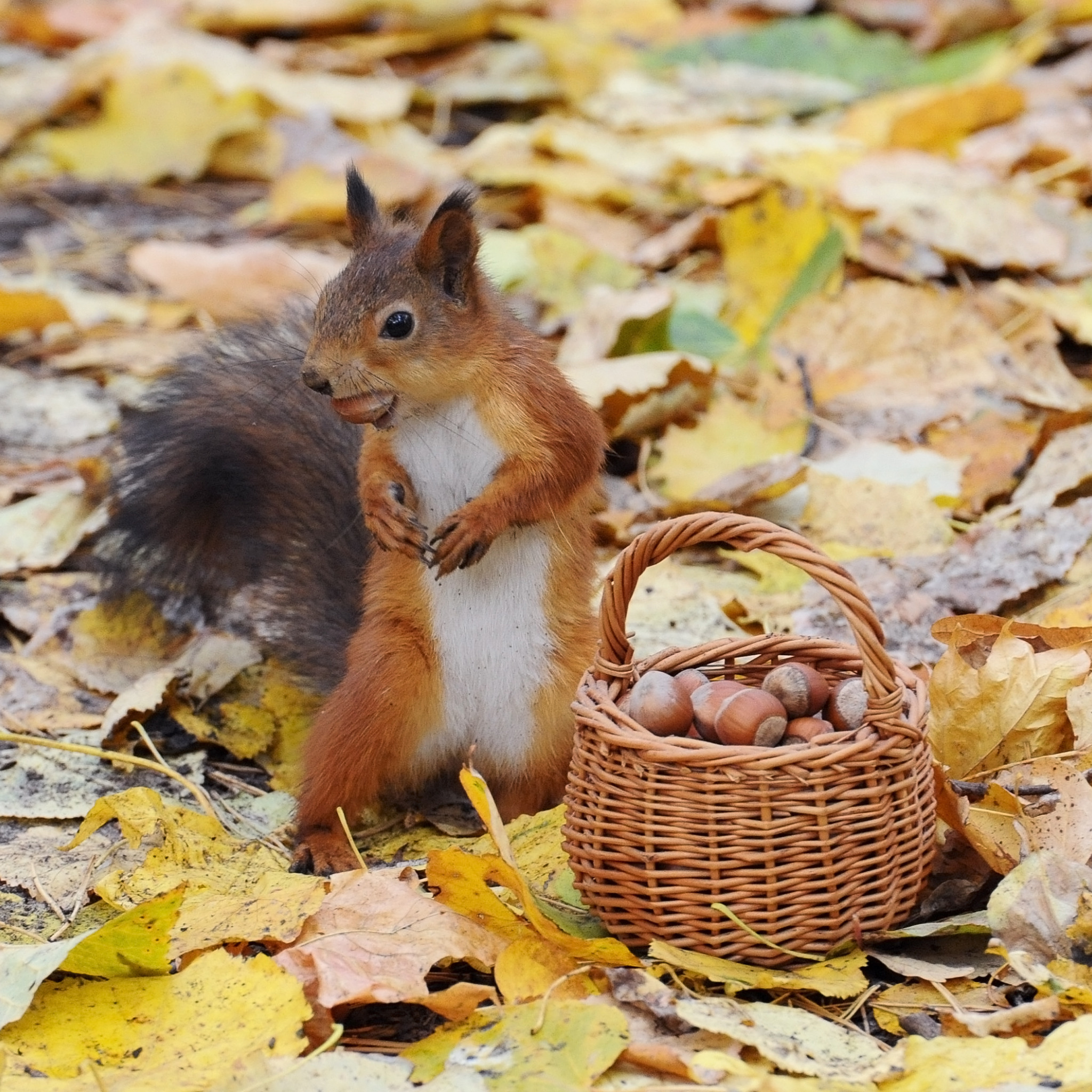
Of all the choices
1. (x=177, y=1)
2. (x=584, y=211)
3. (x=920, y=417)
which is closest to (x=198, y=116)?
(x=584, y=211)

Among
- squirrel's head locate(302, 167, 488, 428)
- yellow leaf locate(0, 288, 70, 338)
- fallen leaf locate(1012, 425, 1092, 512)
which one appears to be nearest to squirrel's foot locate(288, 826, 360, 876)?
squirrel's head locate(302, 167, 488, 428)

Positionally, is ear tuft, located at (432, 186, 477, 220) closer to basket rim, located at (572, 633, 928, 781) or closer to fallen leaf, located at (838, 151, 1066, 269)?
basket rim, located at (572, 633, 928, 781)

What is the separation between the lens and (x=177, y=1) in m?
5.16

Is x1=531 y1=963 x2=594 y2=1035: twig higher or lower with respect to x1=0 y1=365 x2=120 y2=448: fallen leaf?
higher

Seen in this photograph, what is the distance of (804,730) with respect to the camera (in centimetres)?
133

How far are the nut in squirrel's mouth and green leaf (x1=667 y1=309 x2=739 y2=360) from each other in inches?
52.5

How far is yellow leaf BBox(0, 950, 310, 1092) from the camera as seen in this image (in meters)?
1.19

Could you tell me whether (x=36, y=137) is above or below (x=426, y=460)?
below

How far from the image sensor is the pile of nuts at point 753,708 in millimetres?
1312

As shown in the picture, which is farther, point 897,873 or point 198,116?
point 198,116

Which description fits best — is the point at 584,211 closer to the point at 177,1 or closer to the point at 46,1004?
the point at 177,1

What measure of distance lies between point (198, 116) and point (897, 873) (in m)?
3.18

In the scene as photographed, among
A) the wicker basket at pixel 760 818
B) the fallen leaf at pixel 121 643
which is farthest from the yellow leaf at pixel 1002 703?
the fallen leaf at pixel 121 643

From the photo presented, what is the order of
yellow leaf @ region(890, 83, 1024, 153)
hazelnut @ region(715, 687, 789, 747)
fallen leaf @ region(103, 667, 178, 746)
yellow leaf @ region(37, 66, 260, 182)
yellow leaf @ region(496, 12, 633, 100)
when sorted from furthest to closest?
yellow leaf @ region(496, 12, 633, 100), yellow leaf @ region(37, 66, 260, 182), yellow leaf @ region(890, 83, 1024, 153), fallen leaf @ region(103, 667, 178, 746), hazelnut @ region(715, 687, 789, 747)
